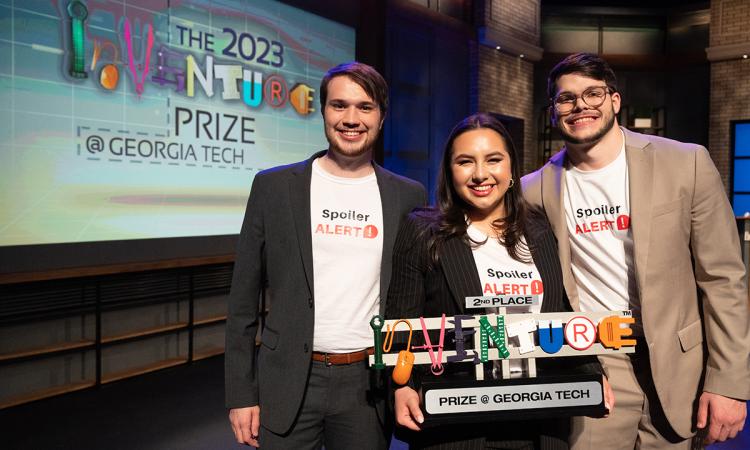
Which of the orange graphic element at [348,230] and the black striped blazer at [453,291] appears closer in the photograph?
the black striped blazer at [453,291]

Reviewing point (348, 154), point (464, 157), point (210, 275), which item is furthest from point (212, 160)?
point (464, 157)

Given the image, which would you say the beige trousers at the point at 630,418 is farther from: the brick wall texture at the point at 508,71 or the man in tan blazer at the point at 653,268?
the brick wall texture at the point at 508,71

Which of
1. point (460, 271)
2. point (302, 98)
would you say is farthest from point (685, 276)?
point (302, 98)

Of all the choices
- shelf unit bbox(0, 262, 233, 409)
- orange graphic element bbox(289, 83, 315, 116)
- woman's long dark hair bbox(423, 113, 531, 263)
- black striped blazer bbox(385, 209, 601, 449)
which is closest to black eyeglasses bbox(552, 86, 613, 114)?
woman's long dark hair bbox(423, 113, 531, 263)

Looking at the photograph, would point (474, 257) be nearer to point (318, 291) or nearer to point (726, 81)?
point (318, 291)

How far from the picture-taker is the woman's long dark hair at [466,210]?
1.53 m

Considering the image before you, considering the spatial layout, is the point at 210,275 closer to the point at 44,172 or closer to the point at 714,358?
the point at 44,172

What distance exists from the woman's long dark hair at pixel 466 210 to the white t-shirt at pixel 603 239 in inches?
9.6

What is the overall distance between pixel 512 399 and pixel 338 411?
559 millimetres

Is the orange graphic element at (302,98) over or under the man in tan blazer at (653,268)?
over

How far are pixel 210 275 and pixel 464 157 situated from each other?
13.9 feet

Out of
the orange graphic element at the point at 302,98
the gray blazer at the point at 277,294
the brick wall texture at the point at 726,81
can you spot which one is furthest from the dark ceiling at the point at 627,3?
the gray blazer at the point at 277,294

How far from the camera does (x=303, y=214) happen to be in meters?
1.75

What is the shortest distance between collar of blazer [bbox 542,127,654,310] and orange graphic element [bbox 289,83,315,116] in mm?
4231
